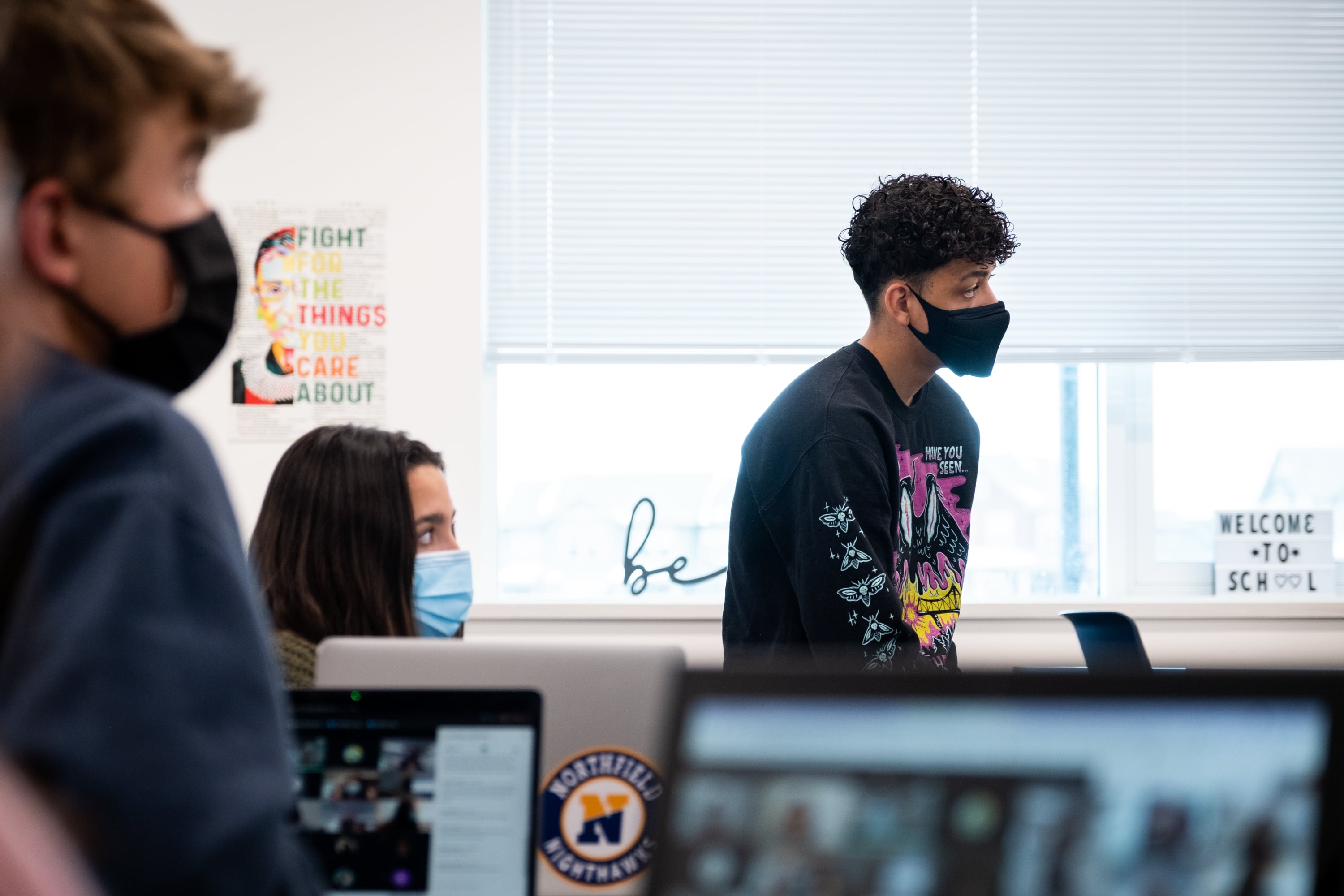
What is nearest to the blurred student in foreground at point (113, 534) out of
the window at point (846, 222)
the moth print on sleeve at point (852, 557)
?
the moth print on sleeve at point (852, 557)

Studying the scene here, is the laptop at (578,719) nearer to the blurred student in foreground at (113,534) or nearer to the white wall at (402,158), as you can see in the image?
the blurred student in foreground at (113,534)

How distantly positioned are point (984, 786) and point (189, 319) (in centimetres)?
56

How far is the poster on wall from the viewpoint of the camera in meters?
2.92

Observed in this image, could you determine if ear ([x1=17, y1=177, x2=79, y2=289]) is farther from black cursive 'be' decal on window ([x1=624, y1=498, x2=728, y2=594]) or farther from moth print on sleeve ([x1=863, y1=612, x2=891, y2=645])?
black cursive 'be' decal on window ([x1=624, y1=498, x2=728, y2=594])

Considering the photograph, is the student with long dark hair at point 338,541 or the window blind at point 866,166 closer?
the student with long dark hair at point 338,541

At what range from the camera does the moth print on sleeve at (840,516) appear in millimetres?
1590

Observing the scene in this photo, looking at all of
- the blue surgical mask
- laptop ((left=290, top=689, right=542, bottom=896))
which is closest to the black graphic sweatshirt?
the blue surgical mask

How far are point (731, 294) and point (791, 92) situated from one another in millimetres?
612

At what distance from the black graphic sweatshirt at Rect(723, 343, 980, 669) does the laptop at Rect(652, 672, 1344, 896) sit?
1103 millimetres

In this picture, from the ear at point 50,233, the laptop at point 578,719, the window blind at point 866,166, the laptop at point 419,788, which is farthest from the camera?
the window blind at point 866,166

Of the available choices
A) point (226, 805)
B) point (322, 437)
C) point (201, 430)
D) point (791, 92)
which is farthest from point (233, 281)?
point (791, 92)

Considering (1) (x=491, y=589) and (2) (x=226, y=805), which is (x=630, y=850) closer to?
(2) (x=226, y=805)

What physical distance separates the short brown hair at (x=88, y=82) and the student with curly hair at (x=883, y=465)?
1.16m

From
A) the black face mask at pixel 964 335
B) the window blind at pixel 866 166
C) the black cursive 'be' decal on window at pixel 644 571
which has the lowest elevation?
the black cursive 'be' decal on window at pixel 644 571
